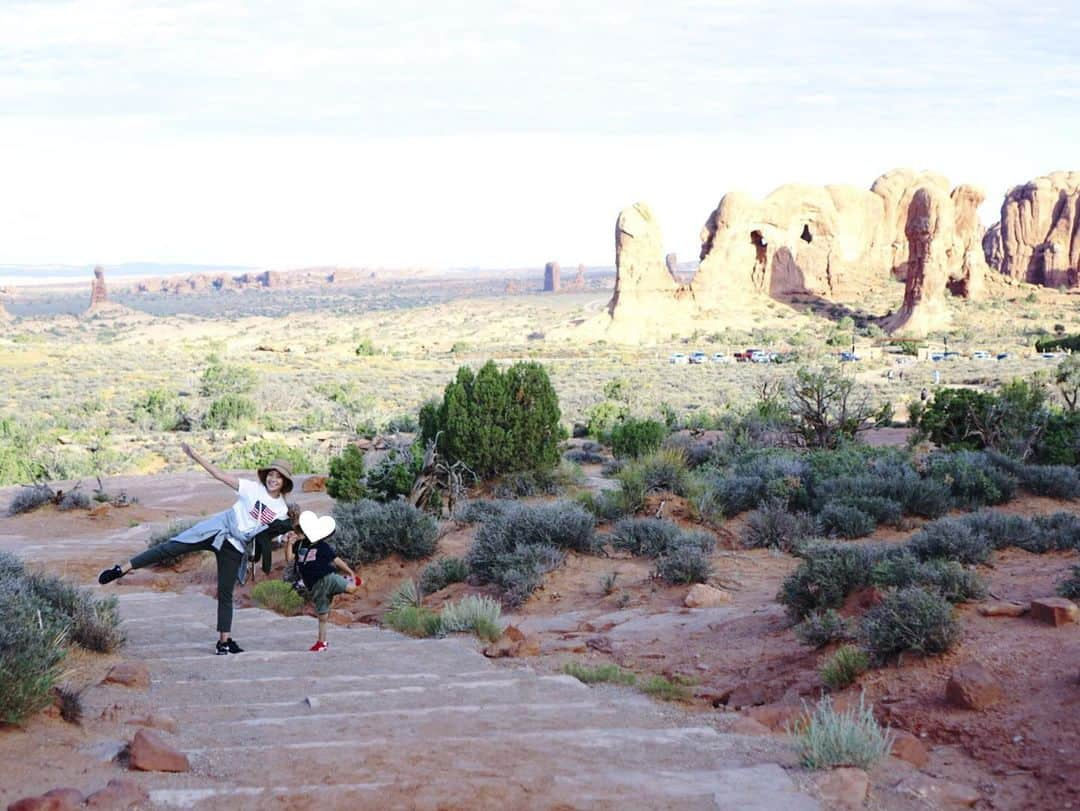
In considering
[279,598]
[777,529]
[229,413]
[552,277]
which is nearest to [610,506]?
[777,529]

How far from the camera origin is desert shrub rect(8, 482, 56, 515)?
1468 cm

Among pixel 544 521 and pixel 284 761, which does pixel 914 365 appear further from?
pixel 284 761

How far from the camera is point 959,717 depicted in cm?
492

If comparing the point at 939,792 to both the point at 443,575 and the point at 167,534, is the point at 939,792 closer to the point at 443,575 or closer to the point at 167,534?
the point at 443,575

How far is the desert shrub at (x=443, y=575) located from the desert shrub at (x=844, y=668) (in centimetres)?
435

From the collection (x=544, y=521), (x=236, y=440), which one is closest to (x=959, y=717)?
(x=544, y=521)

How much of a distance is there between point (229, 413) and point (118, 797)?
25444mm

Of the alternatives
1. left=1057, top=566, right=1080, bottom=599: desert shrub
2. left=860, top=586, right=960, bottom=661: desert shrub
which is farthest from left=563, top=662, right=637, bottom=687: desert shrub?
left=1057, top=566, right=1080, bottom=599: desert shrub

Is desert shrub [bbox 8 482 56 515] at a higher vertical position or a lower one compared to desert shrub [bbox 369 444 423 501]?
lower

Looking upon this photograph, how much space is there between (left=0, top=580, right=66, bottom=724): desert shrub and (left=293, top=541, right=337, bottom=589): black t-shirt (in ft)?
6.05

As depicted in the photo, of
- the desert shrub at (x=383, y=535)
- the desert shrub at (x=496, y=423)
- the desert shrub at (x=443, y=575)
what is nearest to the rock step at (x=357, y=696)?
the desert shrub at (x=443, y=575)

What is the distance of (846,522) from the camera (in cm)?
1027

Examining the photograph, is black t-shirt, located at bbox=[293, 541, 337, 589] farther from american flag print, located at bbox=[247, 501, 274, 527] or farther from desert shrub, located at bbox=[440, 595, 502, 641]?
desert shrub, located at bbox=[440, 595, 502, 641]

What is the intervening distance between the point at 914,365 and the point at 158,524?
1527 inches
